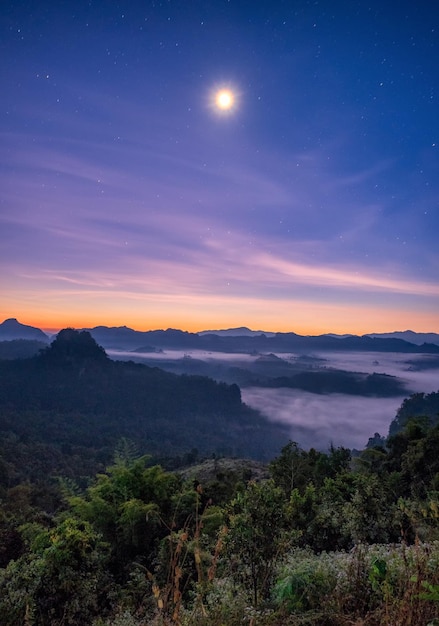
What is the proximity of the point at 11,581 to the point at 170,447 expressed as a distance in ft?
407

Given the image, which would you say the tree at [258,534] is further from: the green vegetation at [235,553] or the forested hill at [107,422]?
the forested hill at [107,422]

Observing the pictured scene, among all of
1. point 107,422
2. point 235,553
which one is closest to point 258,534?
point 235,553

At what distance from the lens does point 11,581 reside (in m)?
5.55

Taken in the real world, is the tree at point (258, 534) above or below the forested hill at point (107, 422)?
above

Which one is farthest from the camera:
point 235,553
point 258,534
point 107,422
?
point 107,422

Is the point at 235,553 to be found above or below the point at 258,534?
below

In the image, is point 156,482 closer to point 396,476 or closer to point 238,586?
point 238,586

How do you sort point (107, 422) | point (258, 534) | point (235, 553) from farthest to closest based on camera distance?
point (107, 422)
point (235, 553)
point (258, 534)

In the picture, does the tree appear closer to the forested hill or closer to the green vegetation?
the green vegetation

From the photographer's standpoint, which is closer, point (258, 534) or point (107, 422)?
point (258, 534)

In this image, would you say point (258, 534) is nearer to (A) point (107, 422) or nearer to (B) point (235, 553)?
(B) point (235, 553)

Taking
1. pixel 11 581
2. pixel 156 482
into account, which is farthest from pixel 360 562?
pixel 156 482

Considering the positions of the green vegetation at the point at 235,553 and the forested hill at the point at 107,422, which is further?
the forested hill at the point at 107,422

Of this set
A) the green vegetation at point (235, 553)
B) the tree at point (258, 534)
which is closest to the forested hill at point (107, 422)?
the green vegetation at point (235, 553)
